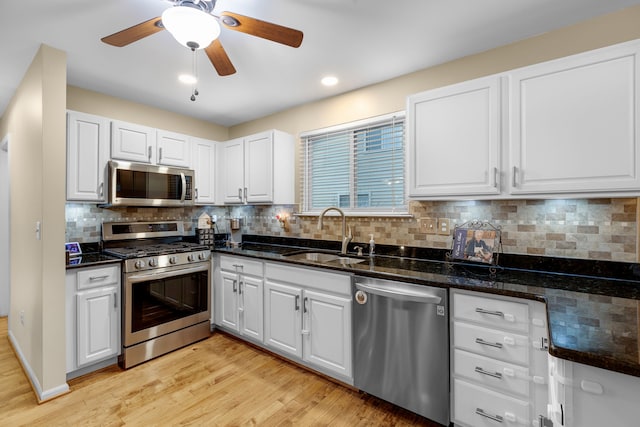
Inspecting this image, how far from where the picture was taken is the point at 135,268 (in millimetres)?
2619

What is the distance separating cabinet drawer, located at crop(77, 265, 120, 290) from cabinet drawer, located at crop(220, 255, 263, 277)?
0.93 m

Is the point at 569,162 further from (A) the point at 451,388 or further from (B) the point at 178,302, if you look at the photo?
(B) the point at 178,302

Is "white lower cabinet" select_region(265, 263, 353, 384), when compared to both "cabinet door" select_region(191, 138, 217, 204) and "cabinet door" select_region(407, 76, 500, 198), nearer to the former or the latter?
"cabinet door" select_region(407, 76, 500, 198)

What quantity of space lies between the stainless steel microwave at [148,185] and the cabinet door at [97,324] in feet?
2.67

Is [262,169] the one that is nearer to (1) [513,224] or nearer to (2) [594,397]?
(1) [513,224]

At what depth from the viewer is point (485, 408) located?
165cm

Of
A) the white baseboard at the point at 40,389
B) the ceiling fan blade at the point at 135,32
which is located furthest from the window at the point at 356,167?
the white baseboard at the point at 40,389

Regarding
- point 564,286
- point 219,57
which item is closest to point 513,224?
point 564,286

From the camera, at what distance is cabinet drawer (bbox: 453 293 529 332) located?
5.08 feet

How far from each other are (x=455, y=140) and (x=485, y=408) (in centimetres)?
162

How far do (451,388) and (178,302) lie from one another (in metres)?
2.46

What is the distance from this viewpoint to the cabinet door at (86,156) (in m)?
2.53

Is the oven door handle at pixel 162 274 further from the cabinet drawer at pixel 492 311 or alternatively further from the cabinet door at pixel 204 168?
the cabinet drawer at pixel 492 311

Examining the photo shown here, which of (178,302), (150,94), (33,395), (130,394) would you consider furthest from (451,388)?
(150,94)
